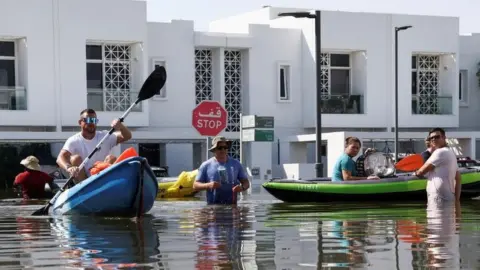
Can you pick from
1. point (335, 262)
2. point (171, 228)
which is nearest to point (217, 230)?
point (171, 228)

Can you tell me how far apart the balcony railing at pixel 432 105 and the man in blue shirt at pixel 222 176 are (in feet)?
97.5

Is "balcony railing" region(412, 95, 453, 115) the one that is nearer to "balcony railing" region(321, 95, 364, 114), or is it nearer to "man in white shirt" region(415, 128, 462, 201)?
"balcony railing" region(321, 95, 364, 114)

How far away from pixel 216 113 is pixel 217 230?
14145mm

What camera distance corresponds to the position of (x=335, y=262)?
895 centimetres

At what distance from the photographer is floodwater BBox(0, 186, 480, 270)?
9086 millimetres

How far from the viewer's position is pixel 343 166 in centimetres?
1902

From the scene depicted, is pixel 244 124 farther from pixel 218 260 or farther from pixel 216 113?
pixel 218 260

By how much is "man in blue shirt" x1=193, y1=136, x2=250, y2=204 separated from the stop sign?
969 cm

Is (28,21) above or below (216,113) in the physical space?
above

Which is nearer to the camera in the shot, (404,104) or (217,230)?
(217,230)

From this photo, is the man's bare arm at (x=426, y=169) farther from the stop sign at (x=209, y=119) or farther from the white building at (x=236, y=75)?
the white building at (x=236, y=75)

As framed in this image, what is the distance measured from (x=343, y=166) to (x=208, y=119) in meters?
7.73

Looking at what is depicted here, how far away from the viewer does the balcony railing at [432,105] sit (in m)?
44.8

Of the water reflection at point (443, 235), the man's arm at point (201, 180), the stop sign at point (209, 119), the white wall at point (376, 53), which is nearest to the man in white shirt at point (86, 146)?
the man's arm at point (201, 180)
